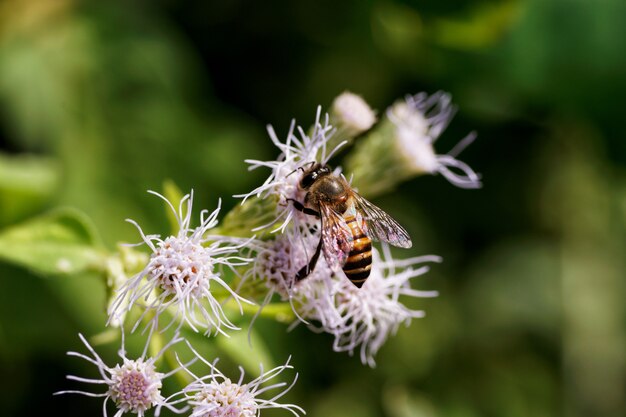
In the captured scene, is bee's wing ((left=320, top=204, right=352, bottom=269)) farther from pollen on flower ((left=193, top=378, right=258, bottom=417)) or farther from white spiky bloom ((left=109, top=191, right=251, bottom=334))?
pollen on flower ((left=193, top=378, right=258, bottom=417))

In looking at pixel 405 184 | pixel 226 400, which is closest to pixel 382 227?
pixel 226 400

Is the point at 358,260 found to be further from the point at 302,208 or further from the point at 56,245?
the point at 56,245

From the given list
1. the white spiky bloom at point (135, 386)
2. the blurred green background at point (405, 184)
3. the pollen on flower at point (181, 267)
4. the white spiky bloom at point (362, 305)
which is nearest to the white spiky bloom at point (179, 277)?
the pollen on flower at point (181, 267)

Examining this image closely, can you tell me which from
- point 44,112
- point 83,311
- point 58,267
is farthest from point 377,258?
point 44,112

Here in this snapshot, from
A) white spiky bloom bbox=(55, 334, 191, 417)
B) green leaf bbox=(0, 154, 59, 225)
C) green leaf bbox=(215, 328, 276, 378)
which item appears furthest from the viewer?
green leaf bbox=(0, 154, 59, 225)

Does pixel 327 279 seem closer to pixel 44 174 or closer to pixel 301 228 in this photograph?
pixel 301 228

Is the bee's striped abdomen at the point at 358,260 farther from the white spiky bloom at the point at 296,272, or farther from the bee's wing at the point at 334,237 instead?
the white spiky bloom at the point at 296,272

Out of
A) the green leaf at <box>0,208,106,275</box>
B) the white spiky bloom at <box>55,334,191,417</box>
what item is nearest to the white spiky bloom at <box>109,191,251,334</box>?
the white spiky bloom at <box>55,334,191,417</box>
